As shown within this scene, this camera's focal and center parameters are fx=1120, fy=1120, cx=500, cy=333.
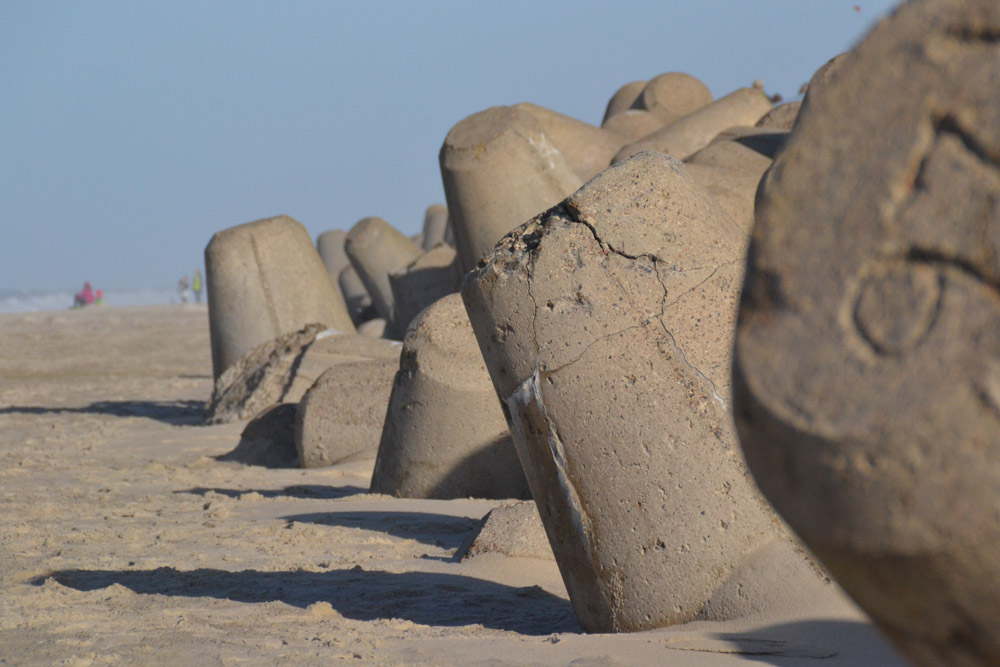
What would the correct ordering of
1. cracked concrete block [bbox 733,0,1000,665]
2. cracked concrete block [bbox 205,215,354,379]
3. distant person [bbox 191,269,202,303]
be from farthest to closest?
distant person [bbox 191,269,202,303] < cracked concrete block [bbox 205,215,354,379] < cracked concrete block [bbox 733,0,1000,665]

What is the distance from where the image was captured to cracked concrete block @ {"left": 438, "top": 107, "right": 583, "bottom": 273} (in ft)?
26.3

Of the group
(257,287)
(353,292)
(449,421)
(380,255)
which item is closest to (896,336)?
(449,421)

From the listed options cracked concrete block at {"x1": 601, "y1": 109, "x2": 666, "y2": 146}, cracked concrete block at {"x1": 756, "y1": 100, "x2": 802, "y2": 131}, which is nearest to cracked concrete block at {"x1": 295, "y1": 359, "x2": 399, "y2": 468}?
cracked concrete block at {"x1": 756, "y1": 100, "x2": 802, "y2": 131}

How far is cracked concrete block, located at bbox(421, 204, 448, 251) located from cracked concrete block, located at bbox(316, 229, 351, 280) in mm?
1566

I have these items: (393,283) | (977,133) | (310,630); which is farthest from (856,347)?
(393,283)

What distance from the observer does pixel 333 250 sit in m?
21.6

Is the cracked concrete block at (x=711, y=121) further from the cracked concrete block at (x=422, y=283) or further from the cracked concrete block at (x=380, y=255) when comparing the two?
the cracked concrete block at (x=380, y=255)

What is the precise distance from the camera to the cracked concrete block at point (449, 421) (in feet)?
16.6

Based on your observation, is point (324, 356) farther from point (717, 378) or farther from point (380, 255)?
point (380, 255)

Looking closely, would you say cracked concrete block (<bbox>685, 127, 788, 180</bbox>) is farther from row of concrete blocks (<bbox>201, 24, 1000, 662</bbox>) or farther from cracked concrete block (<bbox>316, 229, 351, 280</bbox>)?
cracked concrete block (<bbox>316, 229, 351, 280</bbox>)

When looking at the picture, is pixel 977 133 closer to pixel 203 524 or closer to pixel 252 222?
pixel 203 524

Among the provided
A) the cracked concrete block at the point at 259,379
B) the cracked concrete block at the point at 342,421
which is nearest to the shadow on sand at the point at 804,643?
the cracked concrete block at the point at 342,421

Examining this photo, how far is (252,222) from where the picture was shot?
10.5 metres

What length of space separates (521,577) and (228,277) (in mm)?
7221
